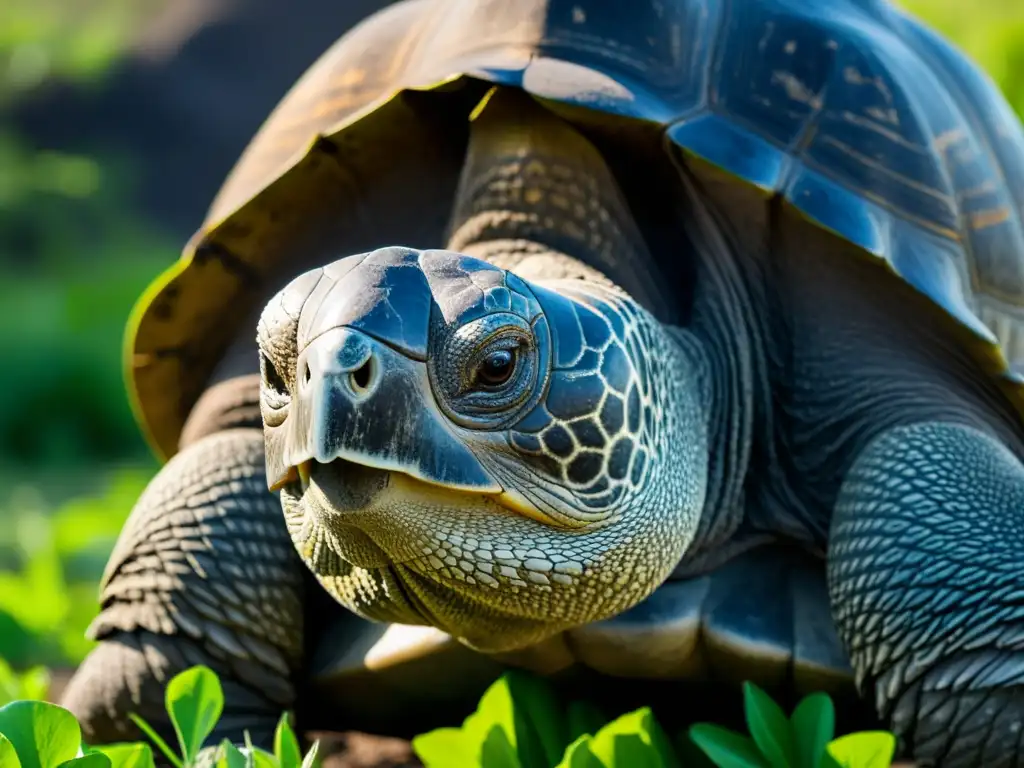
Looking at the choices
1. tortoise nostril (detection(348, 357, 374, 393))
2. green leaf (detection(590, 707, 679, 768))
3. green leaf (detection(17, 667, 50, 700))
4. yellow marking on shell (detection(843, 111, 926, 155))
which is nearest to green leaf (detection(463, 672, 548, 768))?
green leaf (detection(590, 707, 679, 768))

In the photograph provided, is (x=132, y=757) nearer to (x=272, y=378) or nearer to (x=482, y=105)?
(x=272, y=378)

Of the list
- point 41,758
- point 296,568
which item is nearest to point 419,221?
point 296,568

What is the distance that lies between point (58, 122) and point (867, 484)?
1223 centimetres

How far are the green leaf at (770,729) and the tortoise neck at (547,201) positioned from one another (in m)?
0.70

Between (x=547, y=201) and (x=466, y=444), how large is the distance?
0.81 m

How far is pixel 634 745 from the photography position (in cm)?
185

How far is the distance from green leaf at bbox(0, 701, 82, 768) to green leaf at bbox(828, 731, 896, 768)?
3.37 feet

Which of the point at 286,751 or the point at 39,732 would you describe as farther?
the point at 286,751

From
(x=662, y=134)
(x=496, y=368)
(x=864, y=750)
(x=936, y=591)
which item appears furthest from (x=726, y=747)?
(x=662, y=134)

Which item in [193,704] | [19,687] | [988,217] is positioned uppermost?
[988,217]

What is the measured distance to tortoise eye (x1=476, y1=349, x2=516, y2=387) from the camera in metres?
1.60

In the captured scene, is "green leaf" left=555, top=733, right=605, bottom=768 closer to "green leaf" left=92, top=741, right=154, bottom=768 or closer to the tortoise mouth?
the tortoise mouth

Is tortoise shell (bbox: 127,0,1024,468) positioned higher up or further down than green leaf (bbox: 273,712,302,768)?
higher up

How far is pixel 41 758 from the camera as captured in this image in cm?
164
